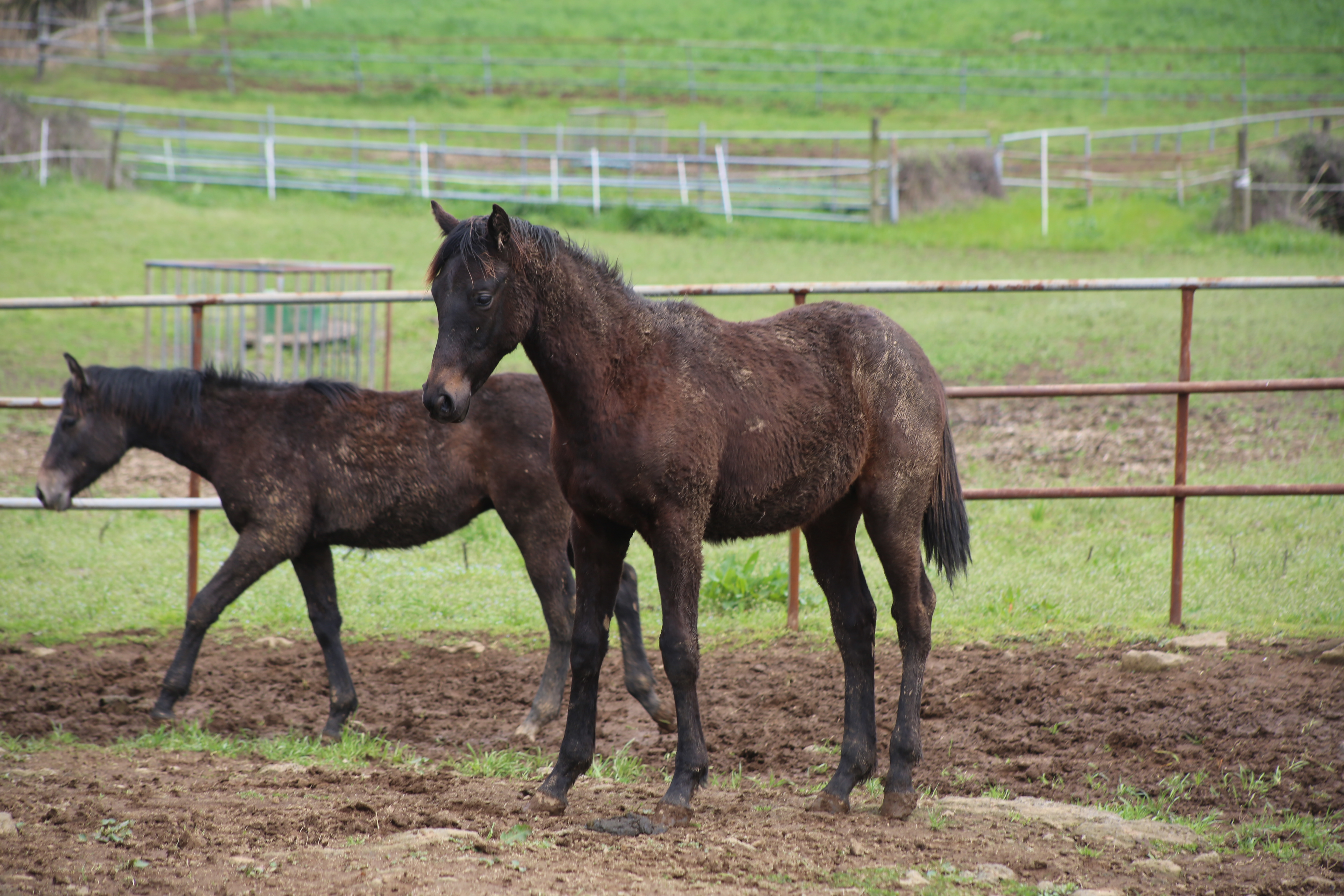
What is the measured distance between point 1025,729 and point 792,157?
21.5m

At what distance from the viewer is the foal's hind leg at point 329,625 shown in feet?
17.6

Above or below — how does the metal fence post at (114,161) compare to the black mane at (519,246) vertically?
above

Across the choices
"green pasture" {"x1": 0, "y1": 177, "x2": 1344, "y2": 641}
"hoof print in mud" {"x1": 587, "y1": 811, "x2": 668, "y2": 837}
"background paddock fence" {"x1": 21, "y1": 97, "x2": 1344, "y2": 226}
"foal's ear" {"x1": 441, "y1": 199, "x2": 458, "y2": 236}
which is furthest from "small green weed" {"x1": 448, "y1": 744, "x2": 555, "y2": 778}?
"background paddock fence" {"x1": 21, "y1": 97, "x2": 1344, "y2": 226}

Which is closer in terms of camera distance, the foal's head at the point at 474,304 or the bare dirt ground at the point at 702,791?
the bare dirt ground at the point at 702,791

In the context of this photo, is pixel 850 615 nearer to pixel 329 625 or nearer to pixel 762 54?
pixel 329 625

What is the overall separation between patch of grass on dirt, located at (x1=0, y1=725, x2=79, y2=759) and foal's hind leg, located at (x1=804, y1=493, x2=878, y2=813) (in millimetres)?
3255

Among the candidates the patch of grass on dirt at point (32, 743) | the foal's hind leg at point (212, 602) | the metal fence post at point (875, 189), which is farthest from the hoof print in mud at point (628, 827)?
the metal fence post at point (875, 189)

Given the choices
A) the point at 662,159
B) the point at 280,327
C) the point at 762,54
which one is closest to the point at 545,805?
the point at 280,327

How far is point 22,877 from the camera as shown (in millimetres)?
3141

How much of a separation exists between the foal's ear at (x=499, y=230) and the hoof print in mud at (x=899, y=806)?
2374 millimetres

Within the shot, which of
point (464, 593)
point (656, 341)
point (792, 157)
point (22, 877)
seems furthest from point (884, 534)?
point (792, 157)

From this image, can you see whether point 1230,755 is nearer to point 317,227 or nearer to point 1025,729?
point 1025,729

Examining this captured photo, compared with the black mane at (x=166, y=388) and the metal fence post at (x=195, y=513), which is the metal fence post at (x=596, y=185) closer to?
the metal fence post at (x=195, y=513)

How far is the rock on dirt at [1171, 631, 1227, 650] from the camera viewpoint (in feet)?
18.3
